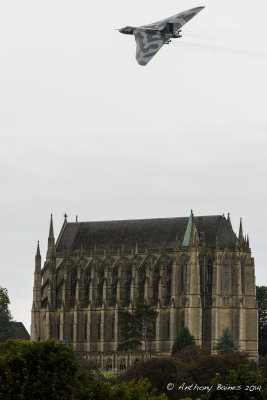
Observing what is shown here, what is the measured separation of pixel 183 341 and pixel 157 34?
79263mm

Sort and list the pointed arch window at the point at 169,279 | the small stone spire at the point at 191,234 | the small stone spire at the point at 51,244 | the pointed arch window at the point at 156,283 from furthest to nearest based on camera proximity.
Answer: the small stone spire at the point at 51,244, the pointed arch window at the point at 156,283, the pointed arch window at the point at 169,279, the small stone spire at the point at 191,234

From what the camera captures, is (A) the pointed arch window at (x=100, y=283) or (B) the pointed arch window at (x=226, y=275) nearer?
(B) the pointed arch window at (x=226, y=275)

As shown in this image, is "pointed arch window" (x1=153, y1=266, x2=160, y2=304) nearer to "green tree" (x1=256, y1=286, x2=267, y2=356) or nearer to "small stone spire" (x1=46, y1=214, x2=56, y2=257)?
"small stone spire" (x1=46, y1=214, x2=56, y2=257)

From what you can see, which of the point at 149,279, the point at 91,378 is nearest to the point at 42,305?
the point at 149,279

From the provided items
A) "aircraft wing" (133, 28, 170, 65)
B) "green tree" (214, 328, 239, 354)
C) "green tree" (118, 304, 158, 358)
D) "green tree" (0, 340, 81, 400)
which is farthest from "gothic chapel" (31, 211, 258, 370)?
"green tree" (0, 340, 81, 400)

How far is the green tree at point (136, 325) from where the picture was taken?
172 meters

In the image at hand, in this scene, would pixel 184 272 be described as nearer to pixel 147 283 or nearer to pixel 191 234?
pixel 191 234

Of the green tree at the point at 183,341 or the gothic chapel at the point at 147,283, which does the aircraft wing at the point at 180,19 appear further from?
the gothic chapel at the point at 147,283

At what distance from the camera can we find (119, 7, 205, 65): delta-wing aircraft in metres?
91.4

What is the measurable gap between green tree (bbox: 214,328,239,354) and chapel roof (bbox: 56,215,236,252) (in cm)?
1435

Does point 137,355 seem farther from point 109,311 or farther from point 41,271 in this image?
point 41,271

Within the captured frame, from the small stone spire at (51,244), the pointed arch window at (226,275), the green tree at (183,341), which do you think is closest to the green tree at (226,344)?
the green tree at (183,341)

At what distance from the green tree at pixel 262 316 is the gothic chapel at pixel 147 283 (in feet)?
41.8

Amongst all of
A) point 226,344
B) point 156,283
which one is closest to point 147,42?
point 226,344
